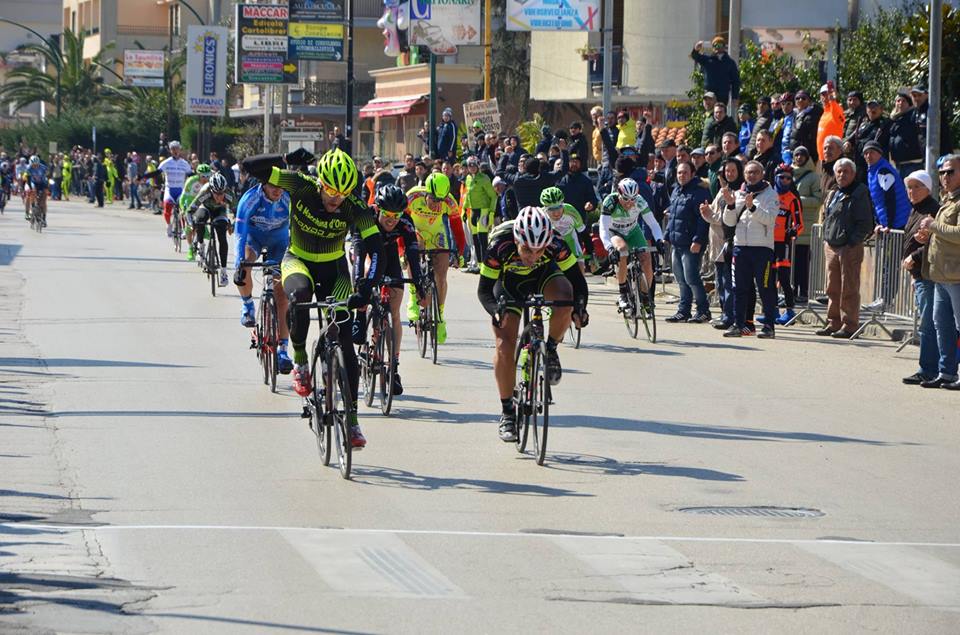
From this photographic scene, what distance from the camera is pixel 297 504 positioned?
9.49 meters

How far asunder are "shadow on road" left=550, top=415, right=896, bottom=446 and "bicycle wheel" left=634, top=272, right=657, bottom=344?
5.92 metres

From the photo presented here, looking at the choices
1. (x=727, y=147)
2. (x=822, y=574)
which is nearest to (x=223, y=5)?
(x=727, y=147)

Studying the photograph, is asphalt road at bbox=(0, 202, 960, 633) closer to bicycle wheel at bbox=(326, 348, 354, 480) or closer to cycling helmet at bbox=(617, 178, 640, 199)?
bicycle wheel at bbox=(326, 348, 354, 480)

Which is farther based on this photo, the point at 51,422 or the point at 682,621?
the point at 51,422

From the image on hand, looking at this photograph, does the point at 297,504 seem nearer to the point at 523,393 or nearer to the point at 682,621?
the point at 523,393

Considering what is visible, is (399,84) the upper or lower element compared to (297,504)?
upper

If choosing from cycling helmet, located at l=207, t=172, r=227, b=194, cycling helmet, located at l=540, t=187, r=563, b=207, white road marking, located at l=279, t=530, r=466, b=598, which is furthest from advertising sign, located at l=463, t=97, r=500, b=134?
white road marking, located at l=279, t=530, r=466, b=598

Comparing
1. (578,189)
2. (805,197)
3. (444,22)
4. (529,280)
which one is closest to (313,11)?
(444,22)

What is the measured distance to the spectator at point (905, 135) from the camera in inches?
809

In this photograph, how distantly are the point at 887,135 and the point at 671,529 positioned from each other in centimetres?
1301

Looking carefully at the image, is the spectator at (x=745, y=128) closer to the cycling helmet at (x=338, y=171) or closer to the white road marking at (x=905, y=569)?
the cycling helmet at (x=338, y=171)

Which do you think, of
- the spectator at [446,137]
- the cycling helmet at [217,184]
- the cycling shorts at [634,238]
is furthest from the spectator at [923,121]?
the spectator at [446,137]

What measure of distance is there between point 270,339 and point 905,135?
9638 mm

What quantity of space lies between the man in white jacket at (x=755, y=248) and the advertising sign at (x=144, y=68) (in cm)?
6857
